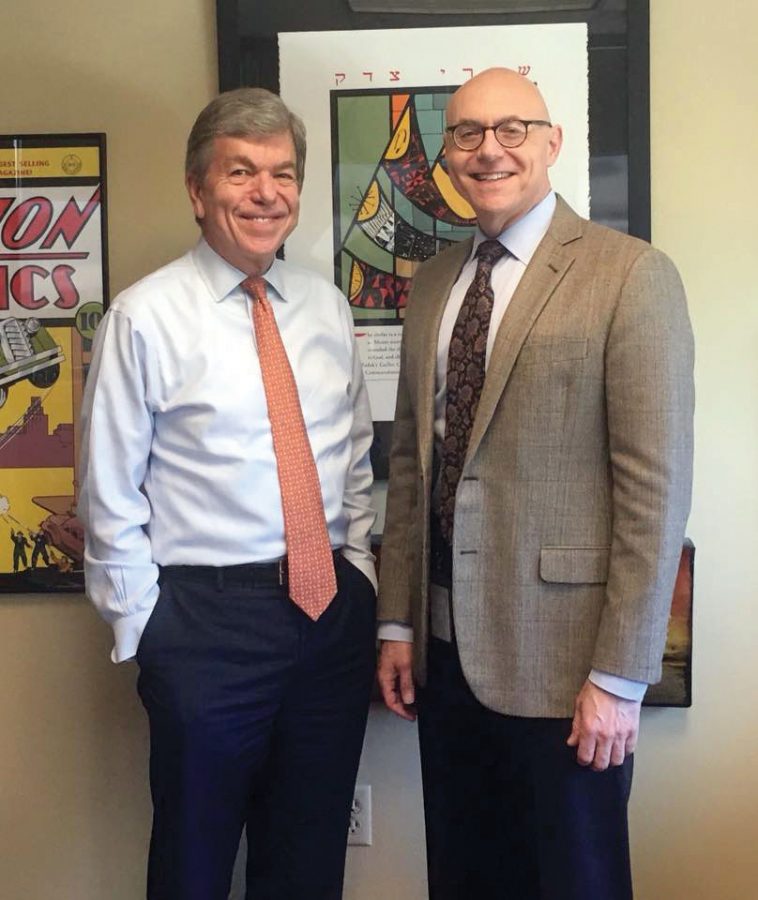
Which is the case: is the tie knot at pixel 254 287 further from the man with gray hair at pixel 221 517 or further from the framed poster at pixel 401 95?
the framed poster at pixel 401 95

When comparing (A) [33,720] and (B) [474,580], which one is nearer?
(B) [474,580]

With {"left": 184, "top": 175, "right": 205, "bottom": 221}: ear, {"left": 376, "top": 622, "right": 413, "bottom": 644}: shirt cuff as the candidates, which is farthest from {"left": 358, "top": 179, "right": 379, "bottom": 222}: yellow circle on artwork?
{"left": 376, "top": 622, "right": 413, "bottom": 644}: shirt cuff

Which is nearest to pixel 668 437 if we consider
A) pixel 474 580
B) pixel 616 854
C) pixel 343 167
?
pixel 474 580

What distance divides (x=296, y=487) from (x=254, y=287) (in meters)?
0.35

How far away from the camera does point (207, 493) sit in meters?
1.43

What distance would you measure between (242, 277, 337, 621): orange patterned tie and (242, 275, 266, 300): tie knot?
0.13 ft

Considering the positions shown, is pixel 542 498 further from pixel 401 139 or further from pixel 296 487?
Answer: pixel 401 139

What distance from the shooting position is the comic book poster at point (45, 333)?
5.99 feet

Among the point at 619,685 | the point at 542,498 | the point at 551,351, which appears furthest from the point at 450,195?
the point at 619,685

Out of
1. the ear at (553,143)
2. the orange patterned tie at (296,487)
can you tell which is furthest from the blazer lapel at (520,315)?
the orange patterned tie at (296,487)

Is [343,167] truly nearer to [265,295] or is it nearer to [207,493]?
[265,295]

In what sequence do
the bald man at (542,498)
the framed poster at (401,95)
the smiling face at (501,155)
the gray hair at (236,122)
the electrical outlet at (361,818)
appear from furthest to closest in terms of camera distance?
1. the electrical outlet at (361,818)
2. the framed poster at (401,95)
3. the gray hair at (236,122)
4. the smiling face at (501,155)
5. the bald man at (542,498)

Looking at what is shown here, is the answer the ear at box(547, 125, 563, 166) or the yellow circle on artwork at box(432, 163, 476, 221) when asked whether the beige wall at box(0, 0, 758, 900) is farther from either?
the ear at box(547, 125, 563, 166)

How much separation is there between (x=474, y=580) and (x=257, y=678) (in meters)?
0.40
